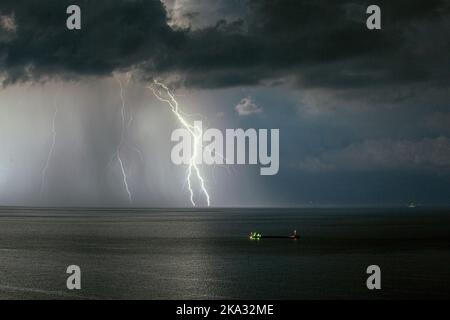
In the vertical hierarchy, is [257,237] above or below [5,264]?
above

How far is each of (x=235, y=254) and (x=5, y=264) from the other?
101ft

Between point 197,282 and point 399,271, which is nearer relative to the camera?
point 197,282

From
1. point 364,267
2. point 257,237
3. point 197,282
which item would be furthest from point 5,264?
point 257,237

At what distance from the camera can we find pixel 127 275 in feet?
205

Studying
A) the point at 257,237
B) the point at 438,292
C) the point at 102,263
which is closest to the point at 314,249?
the point at 257,237

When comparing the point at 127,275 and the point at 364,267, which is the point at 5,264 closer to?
the point at 127,275

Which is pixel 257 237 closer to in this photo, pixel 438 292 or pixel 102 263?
pixel 102 263

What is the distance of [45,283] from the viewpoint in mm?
56875
